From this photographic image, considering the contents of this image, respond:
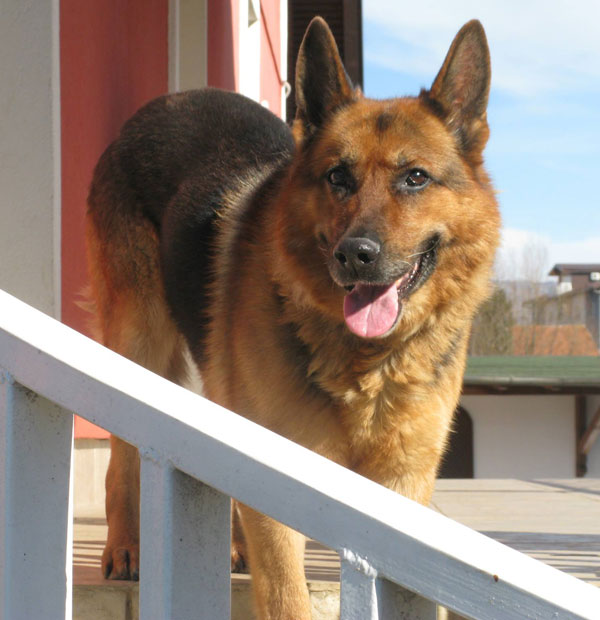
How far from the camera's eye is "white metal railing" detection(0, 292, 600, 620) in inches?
47.4

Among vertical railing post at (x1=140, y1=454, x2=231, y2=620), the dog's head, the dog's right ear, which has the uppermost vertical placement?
the dog's right ear

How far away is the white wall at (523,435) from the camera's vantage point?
14.8 m

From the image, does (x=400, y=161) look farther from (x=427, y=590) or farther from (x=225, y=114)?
(x=427, y=590)

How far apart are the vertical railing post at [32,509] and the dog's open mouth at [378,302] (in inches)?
49.8

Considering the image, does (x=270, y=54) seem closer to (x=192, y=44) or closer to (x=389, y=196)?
(x=192, y=44)

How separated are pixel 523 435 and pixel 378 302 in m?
13.0

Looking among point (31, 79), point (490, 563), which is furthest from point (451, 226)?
point (31, 79)

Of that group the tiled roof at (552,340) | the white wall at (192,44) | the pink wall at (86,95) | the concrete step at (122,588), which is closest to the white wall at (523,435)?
the white wall at (192,44)

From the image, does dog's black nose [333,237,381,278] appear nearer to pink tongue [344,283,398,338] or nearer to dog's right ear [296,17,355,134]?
pink tongue [344,283,398,338]

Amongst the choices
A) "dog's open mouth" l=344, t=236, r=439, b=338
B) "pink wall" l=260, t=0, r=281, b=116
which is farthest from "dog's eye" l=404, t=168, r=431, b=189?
"pink wall" l=260, t=0, r=281, b=116

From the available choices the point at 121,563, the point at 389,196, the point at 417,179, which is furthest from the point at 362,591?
the point at 121,563

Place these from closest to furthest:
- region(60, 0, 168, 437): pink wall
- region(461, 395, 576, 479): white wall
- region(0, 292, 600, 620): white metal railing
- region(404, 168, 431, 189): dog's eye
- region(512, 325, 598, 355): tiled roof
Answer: region(0, 292, 600, 620): white metal railing, region(404, 168, 431, 189): dog's eye, region(60, 0, 168, 437): pink wall, region(461, 395, 576, 479): white wall, region(512, 325, 598, 355): tiled roof

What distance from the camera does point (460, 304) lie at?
9.36ft

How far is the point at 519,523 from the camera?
445 cm
